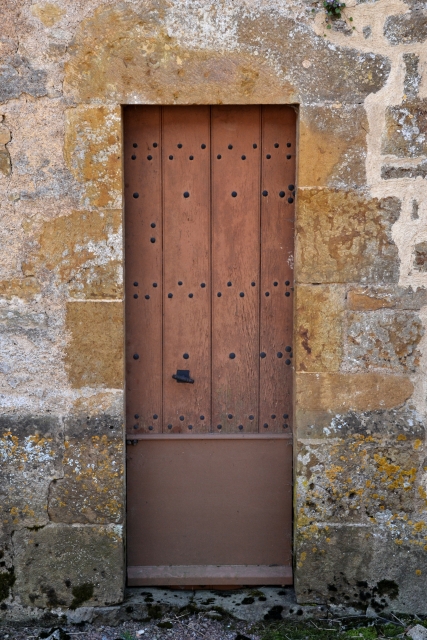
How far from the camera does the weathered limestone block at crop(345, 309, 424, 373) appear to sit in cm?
293

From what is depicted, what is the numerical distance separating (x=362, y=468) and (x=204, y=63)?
6.38ft

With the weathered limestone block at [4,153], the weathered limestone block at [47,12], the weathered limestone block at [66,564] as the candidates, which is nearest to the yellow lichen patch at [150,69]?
the weathered limestone block at [47,12]

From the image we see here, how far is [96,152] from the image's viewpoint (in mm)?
2867

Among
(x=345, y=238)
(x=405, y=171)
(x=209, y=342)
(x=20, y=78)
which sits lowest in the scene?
(x=209, y=342)

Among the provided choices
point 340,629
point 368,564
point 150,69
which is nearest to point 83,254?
point 150,69

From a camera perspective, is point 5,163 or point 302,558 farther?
point 302,558

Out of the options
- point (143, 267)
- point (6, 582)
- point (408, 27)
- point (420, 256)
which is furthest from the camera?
point (143, 267)

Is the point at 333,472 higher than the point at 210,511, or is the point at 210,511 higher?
the point at 333,472

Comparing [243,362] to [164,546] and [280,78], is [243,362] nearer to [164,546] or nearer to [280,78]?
[164,546]

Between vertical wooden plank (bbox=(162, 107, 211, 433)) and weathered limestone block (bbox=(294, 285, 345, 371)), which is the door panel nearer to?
vertical wooden plank (bbox=(162, 107, 211, 433))

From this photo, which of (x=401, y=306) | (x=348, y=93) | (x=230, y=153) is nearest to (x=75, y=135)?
(x=230, y=153)

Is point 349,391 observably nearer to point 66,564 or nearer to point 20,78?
point 66,564

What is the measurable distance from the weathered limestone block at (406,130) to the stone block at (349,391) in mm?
1004

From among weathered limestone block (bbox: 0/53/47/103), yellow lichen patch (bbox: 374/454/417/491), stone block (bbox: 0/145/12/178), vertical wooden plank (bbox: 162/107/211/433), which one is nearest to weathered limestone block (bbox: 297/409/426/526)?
yellow lichen patch (bbox: 374/454/417/491)
